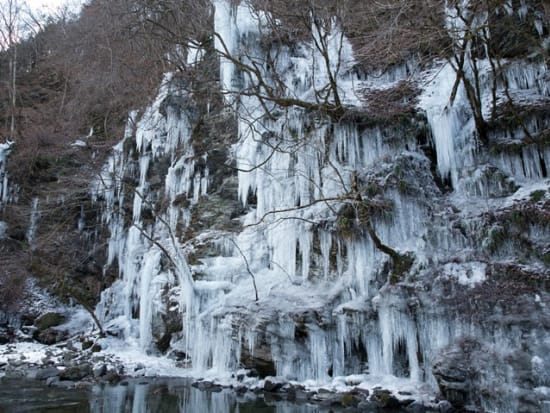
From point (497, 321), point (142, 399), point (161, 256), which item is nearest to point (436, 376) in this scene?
point (497, 321)

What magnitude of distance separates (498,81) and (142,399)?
32.4ft

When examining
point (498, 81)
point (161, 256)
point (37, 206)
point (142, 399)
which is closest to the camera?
point (142, 399)

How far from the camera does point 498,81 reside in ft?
32.3

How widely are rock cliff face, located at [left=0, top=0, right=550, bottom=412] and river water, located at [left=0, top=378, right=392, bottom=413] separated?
1269 mm

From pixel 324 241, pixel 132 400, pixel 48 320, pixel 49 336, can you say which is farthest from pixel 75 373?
pixel 324 241

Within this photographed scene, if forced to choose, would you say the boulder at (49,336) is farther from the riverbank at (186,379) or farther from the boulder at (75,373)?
the boulder at (75,373)

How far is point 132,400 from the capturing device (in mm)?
7332

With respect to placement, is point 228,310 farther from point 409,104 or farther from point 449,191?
point 409,104

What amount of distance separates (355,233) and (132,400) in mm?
5003

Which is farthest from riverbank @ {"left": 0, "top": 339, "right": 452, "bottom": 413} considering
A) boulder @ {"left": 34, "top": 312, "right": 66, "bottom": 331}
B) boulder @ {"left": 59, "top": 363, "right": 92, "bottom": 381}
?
boulder @ {"left": 34, "top": 312, "right": 66, "bottom": 331}

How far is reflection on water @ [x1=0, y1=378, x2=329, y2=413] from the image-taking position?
655 cm

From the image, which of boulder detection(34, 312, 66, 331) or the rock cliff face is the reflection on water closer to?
the rock cliff face

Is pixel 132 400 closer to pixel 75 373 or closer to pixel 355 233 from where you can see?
pixel 75 373

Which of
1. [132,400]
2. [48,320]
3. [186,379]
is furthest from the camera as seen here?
[48,320]
